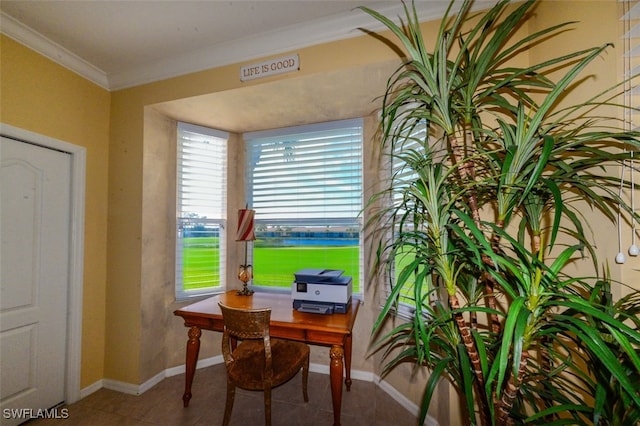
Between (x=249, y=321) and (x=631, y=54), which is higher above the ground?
(x=631, y=54)

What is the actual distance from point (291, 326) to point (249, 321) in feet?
1.02

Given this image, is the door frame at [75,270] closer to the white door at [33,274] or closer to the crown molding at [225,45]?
the white door at [33,274]

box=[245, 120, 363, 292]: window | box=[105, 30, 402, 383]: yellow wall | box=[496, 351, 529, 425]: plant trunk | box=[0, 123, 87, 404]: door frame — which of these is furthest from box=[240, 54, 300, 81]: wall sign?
box=[496, 351, 529, 425]: plant trunk

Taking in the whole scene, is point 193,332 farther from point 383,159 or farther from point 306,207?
point 383,159

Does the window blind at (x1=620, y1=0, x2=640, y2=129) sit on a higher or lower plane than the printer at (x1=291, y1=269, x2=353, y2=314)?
higher

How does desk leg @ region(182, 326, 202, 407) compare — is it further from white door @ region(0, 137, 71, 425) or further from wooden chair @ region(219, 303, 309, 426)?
white door @ region(0, 137, 71, 425)

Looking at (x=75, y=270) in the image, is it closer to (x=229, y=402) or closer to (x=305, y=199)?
(x=229, y=402)

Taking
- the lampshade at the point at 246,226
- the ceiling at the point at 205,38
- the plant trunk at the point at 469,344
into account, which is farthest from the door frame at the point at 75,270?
the plant trunk at the point at 469,344

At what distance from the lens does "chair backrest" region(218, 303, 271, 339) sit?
148cm

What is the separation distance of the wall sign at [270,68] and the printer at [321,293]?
154cm

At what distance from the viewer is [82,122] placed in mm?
2055

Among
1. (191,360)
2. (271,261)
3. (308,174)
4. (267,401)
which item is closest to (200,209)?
(271,261)

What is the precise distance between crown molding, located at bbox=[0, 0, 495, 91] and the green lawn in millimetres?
1568

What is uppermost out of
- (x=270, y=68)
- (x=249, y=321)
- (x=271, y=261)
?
(x=270, y=68)
